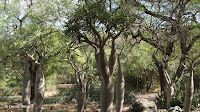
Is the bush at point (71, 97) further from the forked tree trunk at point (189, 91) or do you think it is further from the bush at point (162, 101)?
the forked tree trunk at point (189, 91)

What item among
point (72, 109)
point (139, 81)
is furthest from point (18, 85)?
point (139, 81)

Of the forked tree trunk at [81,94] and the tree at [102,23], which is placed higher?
the tree at [102,23]

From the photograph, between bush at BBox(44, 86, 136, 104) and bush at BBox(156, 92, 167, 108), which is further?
bush at BBox(44, 86, 136, 104)

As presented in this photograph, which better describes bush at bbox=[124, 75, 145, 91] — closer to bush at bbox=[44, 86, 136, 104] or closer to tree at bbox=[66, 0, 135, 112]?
bush at bbox=[44, 86, 136, 104]

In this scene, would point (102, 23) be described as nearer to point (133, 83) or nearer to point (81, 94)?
point (81, 94)

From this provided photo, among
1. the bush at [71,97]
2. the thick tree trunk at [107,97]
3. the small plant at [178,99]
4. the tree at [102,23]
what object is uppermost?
the tree at [102,23]

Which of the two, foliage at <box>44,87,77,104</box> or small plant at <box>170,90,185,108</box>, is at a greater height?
small plant at <box>170,90,185,108</box>

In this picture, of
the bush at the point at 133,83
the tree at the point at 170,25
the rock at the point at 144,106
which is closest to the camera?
the tree at the point at 170,25

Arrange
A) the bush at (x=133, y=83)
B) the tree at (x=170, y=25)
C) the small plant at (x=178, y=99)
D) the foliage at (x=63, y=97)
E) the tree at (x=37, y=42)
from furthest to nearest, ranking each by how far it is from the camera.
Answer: the bush at (x=133, y=83), the foliage at (x=63, y=97), the small plant at (x=178, y=99), the tree at (x=37, y=42), the tree at (x=170, y=25)

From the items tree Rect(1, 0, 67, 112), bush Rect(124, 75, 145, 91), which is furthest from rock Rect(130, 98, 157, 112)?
bush Rect(124, 75, 145, 91)

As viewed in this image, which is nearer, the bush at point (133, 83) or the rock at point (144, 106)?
the rock at point (144, 106)

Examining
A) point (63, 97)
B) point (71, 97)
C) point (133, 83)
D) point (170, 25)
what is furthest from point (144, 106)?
point (133, 83)

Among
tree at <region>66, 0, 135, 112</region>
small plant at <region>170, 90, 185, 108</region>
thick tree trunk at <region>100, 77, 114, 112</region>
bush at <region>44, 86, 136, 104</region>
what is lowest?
bush at <region>44, 86, 136, 104</region>

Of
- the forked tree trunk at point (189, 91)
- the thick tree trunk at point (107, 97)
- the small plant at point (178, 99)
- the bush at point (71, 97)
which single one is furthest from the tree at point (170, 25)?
the bush at point (71, 97)
